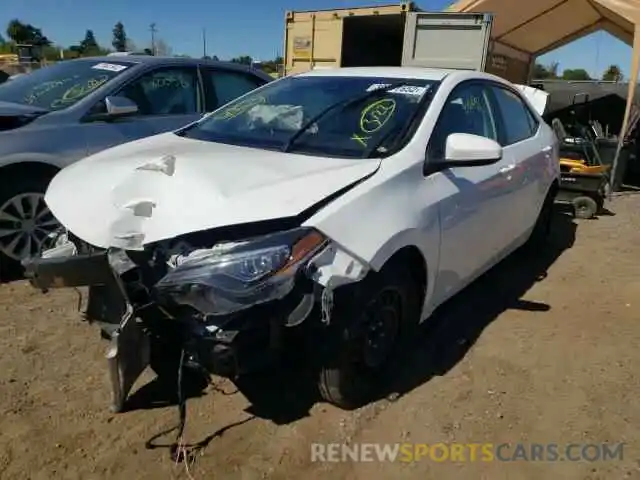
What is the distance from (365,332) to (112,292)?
45.9 inches

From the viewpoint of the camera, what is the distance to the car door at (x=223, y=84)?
17.0 ft

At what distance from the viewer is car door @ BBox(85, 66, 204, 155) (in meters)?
4.27

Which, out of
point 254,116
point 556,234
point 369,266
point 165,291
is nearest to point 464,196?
point 369,266

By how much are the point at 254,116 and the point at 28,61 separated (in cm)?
2417

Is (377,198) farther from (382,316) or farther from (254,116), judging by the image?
(254,116)

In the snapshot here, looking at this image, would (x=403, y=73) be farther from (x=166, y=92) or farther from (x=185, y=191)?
(x=166, y=92)

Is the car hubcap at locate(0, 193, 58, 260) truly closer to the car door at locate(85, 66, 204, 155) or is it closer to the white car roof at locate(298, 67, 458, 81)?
the car door at locate(85, 66, 204, 155)

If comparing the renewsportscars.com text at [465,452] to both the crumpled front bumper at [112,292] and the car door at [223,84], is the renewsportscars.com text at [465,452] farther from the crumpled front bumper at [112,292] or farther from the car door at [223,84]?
the car door at [223,84]

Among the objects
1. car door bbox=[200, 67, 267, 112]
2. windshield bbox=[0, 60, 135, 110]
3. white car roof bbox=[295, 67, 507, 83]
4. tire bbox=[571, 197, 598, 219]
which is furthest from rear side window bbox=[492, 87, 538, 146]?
windshield bbox=[0, 60, 135, 110]

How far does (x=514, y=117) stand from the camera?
4230mm

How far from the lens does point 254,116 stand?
3408mm

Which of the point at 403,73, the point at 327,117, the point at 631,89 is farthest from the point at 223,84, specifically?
the point at 631,89

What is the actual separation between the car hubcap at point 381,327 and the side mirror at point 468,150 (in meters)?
0.78

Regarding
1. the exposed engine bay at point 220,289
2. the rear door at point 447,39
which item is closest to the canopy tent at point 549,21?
the rear door at point 447,39
